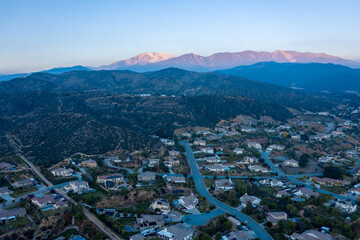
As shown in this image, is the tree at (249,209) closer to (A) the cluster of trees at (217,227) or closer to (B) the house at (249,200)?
(B) the house at (249,200)

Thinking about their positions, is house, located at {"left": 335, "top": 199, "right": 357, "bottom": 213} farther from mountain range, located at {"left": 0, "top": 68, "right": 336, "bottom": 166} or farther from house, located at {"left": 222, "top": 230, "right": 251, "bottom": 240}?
mountain range, located at {"left": 0, "top": 68, "right": 336, "bottom": 166}

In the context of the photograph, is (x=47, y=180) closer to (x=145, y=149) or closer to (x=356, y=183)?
(x=145, y=149)

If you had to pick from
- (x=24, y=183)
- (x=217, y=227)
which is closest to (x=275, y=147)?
(x=217, y=227)

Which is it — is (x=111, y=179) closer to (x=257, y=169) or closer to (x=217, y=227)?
(x=217, y=227)

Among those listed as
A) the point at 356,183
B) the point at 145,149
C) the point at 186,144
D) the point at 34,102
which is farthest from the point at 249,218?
the point at 34,102

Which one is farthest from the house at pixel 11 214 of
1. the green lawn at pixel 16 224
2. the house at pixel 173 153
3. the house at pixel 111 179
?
the house at pixel 173 153

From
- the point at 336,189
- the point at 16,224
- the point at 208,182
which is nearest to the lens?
the point at 16,224
